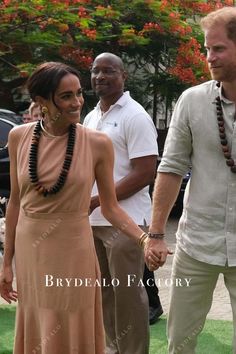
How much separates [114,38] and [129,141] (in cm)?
982

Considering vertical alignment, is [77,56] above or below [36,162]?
above

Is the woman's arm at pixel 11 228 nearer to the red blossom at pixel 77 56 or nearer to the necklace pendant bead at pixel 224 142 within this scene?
the necklace pendant bead at pixel 224 142

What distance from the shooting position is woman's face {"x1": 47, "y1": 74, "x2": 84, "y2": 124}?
3630mm

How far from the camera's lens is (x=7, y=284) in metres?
3.83

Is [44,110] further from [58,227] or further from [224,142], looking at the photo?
[224,142]

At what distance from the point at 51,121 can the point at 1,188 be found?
725cm

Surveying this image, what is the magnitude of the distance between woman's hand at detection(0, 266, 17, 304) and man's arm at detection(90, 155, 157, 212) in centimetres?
102

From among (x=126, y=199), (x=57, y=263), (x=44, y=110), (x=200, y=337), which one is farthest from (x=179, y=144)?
(x=200, y=337)

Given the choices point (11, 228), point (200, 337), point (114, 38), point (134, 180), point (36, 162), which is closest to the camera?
point (36, 162)

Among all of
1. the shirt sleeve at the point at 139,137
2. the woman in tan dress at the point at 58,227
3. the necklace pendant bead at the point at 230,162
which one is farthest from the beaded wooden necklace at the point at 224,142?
the shirt sleeve at the point at 139,137

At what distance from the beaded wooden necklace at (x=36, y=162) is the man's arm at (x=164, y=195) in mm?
498

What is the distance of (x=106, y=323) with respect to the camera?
16.6 ft

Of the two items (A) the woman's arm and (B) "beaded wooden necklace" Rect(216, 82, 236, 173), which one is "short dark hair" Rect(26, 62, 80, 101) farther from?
(B) "beaded wooden necklace" Rect(216, 82, 236, 173)

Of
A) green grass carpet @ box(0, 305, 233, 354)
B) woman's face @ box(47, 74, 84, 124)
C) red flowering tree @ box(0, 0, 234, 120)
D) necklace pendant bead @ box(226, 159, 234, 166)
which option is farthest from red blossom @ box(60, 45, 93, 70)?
necklace pendant bead @ box(226, 159, 234, 166)
